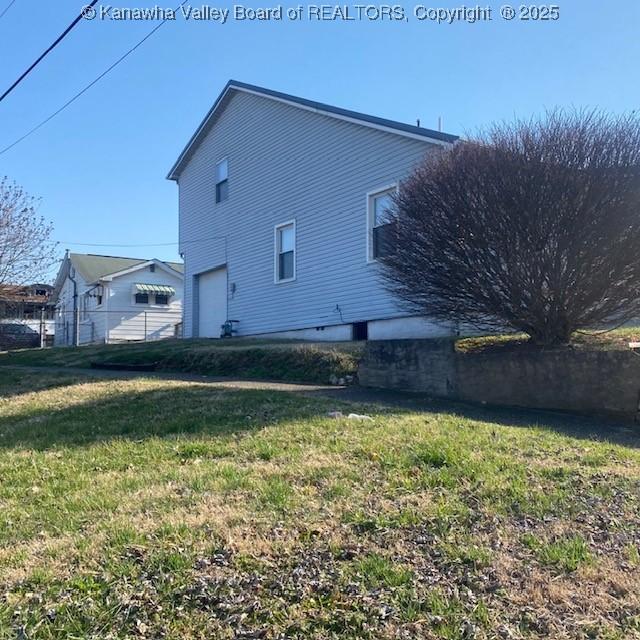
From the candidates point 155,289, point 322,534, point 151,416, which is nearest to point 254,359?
point 151,416

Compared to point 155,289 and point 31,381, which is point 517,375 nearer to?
point 31,381

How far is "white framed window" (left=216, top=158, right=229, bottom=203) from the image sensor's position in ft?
62.2

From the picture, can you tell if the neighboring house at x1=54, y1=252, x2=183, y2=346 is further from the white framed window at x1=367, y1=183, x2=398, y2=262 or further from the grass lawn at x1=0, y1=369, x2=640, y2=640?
the grass lawn at x1=0, y1=369, x2=640, y2=640

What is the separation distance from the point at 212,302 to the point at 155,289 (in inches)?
527

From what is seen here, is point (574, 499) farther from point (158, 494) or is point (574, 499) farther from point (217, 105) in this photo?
point (217, 105)

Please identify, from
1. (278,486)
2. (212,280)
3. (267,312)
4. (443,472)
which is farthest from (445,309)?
(212,280)

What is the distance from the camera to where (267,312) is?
1667 cm

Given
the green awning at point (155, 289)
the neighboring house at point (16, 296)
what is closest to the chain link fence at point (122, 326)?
the green awning at point (155, 289)

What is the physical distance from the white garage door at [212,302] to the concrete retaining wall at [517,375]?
10.4 metres

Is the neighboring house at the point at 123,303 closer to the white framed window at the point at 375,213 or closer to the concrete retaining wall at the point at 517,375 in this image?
the white framed window at the point at 375,213

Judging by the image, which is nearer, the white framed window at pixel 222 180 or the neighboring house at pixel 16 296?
the neighboring house at pixel 16 296

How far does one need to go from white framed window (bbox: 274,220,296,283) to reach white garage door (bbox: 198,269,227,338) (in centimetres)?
306

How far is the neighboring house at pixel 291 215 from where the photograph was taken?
13.1 meters

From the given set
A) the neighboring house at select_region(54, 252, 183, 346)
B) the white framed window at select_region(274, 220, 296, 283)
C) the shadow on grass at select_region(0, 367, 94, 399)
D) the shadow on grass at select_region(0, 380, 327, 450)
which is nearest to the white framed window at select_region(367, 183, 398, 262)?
the white framed window at select_region(274, 220, 296, 283)
